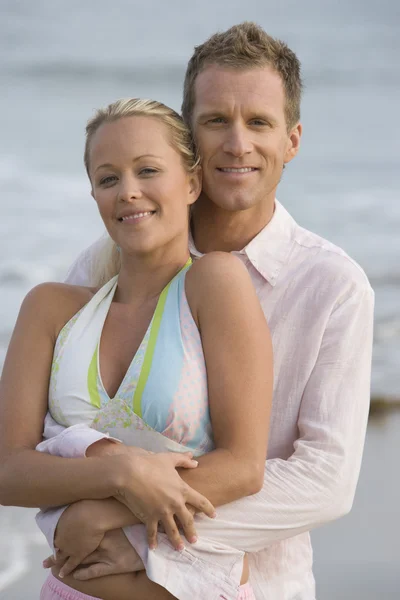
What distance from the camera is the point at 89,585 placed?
197 cm

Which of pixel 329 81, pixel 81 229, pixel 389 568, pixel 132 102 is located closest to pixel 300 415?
pixel 132 102

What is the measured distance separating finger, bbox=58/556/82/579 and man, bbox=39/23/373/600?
1.01 ft

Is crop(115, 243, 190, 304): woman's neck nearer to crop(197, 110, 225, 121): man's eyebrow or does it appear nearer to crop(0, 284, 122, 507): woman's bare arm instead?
crop(0, 284, 122, 507): woman's bare arm

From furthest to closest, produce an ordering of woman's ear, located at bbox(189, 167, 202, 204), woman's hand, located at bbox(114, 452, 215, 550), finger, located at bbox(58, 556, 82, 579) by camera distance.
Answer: woman's ear, located at bbox(189, 167, 202, 204)
finger, located at bbox(58, 556, 82, 579)
woman's hand, located at bbox(114, 452, 215, 550)

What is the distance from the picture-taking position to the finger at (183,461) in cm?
189

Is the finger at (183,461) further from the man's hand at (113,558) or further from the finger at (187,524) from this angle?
the man's hand at (113,558)

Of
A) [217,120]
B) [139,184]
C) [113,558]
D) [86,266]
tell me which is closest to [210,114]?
[217,120]

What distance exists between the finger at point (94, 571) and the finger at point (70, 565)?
0.06ft

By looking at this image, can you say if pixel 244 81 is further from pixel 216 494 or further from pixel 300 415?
pixel 216 494

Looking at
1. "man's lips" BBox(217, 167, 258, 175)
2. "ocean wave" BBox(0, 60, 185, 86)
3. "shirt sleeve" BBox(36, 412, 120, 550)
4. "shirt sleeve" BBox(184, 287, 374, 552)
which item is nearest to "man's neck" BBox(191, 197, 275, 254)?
"man's lips" BBox(217, 167, 258, 175)

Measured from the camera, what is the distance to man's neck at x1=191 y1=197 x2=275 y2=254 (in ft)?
7.95

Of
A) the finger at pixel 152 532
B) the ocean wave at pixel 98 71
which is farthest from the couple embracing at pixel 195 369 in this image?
the ocean wave at pixel 98 71

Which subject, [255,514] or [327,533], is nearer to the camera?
[255,514]

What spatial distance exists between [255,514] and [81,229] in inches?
263
